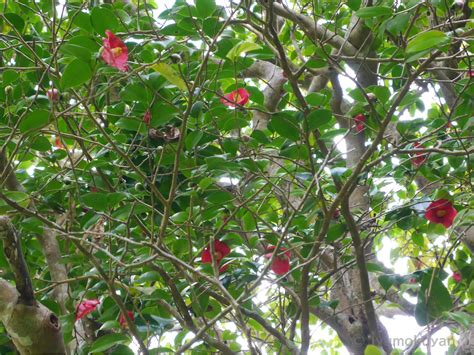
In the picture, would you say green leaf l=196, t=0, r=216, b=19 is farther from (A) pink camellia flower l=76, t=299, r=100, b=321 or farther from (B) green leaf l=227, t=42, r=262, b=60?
(A) pink camellia flower l=76, t=299, r=100, b=321

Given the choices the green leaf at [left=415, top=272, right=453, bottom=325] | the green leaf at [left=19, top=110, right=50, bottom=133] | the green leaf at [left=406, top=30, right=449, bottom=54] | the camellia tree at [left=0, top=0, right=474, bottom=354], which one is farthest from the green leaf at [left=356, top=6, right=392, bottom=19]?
the green leaf at [left=19, top=110, right=50, bottom=133]

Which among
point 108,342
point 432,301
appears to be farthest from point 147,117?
point 432,301

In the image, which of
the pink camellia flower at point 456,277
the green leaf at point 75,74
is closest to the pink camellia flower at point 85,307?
the green leaf at point 75,74

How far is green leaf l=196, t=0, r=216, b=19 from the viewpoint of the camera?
1.39 metres

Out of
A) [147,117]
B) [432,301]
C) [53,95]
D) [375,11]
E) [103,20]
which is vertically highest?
[375,11]

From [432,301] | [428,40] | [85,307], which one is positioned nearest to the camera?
[428,40]

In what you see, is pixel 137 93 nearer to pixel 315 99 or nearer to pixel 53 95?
pixel 53 95

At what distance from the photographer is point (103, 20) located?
1.39 m

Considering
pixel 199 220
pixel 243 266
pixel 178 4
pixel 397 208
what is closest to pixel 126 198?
pixel 199 220

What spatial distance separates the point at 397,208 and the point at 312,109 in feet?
1.19

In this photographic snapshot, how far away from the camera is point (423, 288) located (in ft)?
4.63

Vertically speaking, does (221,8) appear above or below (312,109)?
above

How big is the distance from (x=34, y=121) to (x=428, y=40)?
783 mm

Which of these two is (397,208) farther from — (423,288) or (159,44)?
(159,44)
